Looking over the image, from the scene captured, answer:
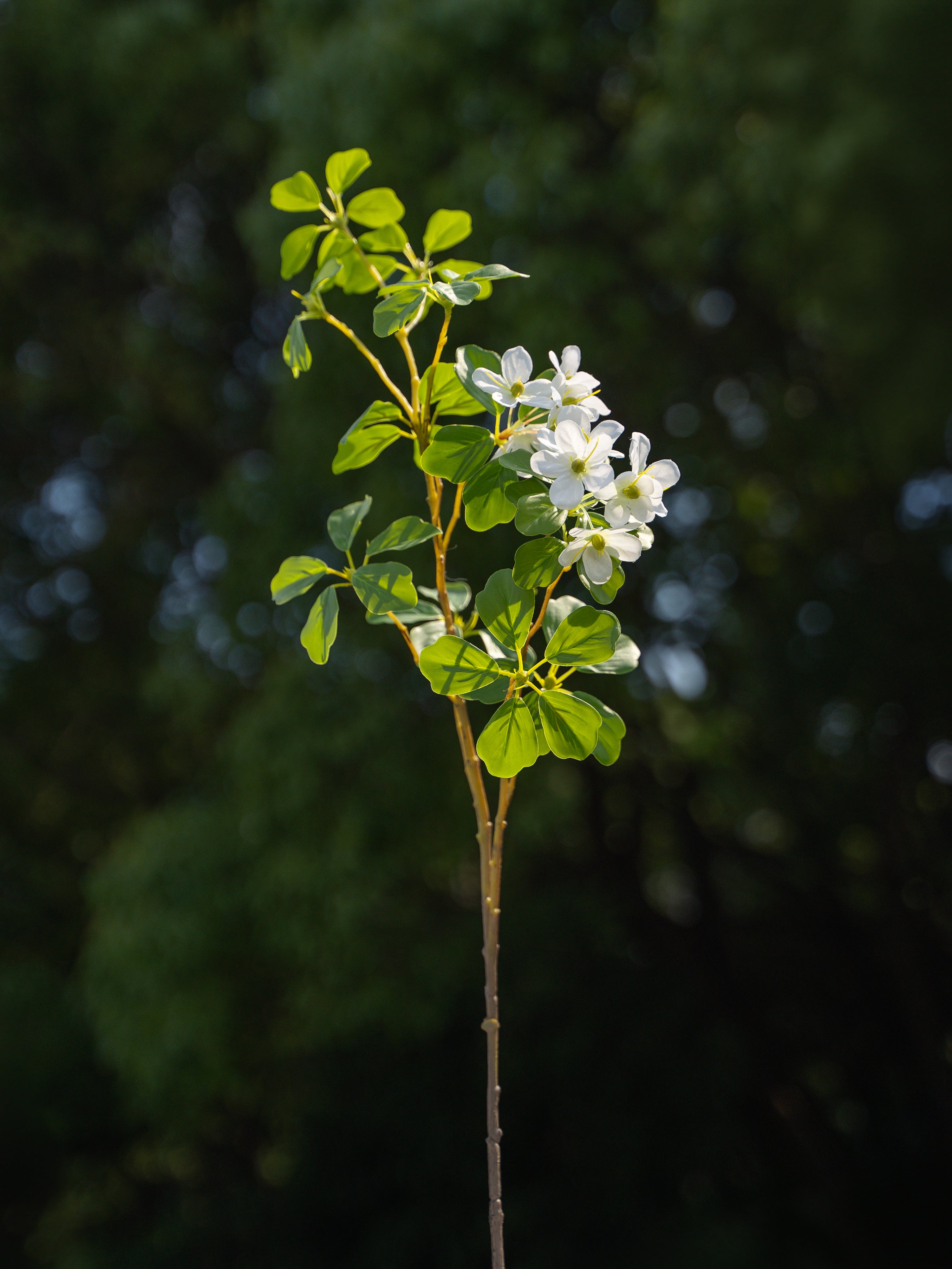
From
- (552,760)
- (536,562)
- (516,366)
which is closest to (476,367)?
(516,366)

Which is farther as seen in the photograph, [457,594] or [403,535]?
[457,594]

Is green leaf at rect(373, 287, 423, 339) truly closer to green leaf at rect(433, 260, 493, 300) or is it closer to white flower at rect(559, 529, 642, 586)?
green leaf at rect(433, 260, 493, 300)

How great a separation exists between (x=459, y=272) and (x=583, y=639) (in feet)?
1.27

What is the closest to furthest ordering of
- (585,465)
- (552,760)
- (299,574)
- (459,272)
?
(585,465) → (299,574) → (459,272) → (552,760)

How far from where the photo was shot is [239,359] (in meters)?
4.21

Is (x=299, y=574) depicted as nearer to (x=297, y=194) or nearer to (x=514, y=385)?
(x=514, y=385)

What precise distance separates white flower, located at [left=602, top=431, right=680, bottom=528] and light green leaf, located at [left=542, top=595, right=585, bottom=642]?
0.07m

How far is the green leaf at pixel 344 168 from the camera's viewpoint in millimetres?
741

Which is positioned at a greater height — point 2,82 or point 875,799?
point 2,82

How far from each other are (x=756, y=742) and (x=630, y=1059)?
1.08 meters

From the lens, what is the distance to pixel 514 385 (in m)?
0.61

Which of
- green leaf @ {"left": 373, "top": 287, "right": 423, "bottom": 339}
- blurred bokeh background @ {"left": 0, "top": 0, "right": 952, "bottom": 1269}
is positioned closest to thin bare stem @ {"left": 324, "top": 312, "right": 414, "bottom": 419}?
green leaf @ {"left": 373, "top": 287, "right": 423, "bottom": 339}

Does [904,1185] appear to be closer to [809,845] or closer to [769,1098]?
[769,1098]

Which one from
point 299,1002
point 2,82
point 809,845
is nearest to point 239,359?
point 2,82
